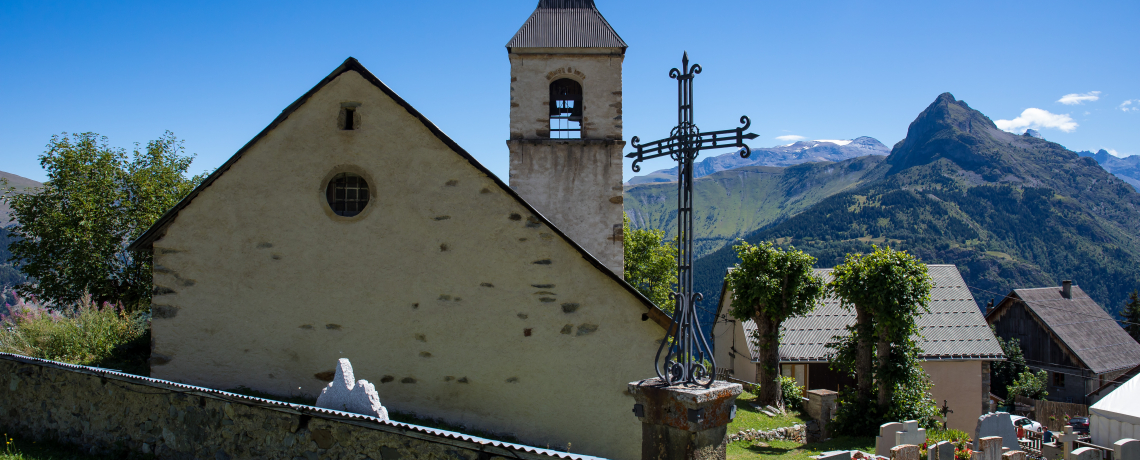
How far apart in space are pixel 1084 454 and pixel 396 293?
48.3 ft

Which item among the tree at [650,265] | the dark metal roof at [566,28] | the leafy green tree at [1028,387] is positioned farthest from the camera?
the leafy green tree at [1028,387]

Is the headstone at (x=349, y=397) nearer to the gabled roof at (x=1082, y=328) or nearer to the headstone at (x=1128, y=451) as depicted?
the headstone at (x=1128, y=451)

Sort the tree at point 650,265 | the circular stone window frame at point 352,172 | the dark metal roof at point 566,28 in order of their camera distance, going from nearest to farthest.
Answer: the circular stone window frame at point 352,172
the dark metal roof at point 566,28
the tree at point 650,265

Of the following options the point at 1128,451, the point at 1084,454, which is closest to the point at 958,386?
the point at 1084,454

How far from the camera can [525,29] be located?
13.1 meters

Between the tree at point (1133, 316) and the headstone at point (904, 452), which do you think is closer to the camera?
the headstone at point (904, 452)

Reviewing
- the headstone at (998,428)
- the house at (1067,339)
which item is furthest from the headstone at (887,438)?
the house at (1067,339)

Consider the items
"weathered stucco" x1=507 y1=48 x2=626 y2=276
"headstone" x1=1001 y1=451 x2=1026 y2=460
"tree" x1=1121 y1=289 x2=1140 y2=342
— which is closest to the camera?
"headstone" x1=1001 y1=451 x2=1026 y2=460

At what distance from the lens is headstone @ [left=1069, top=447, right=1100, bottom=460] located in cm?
1255

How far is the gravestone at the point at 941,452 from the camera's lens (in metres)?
10.2

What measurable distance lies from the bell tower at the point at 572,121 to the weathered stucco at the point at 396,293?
4.82 meters

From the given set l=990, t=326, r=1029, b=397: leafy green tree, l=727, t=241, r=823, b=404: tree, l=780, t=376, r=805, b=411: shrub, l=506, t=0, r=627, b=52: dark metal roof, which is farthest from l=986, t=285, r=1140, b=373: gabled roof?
l=506, t=0, r=627, b=52: dark metal roof

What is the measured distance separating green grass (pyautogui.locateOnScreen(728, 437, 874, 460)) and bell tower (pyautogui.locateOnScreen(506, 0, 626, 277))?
4705 mm

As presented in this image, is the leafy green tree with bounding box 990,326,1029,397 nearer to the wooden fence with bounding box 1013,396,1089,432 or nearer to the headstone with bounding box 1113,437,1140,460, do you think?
the wooden fence with bounding box 1013,396,1089,432
